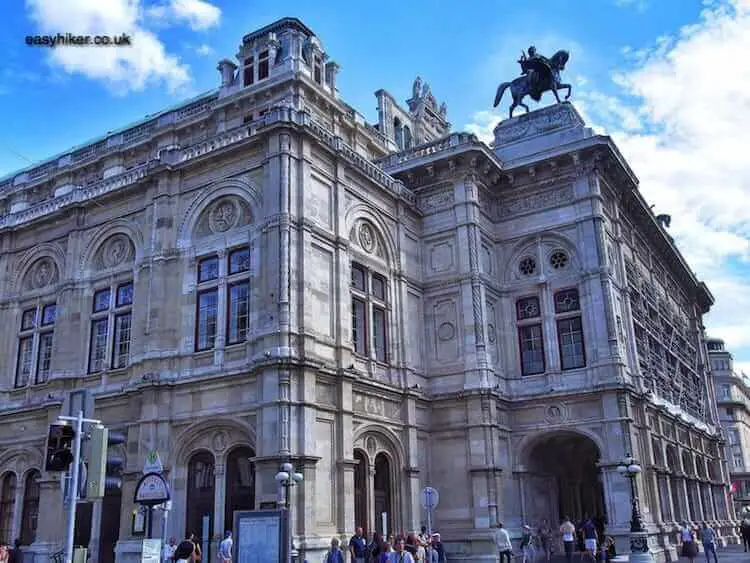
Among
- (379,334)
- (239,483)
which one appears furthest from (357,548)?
(379,334)

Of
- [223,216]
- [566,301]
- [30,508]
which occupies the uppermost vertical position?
[223,216]

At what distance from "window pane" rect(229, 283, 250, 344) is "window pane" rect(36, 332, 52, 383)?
30.4 feet

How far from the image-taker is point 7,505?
3066 centimetres

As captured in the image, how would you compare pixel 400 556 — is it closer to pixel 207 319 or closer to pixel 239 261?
pixel 207 319

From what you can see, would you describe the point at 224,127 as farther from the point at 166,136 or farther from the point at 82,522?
the point at 82,522

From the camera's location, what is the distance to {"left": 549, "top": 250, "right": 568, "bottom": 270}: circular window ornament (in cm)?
3297

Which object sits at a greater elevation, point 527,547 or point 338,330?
point 338,330

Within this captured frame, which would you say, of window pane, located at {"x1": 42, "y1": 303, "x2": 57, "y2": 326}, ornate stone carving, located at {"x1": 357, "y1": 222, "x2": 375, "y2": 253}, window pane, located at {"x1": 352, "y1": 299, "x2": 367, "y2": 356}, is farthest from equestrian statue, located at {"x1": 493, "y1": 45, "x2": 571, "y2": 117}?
window pane, located at {"x1": 42, "y1": 303, "x2": 57, "y2": 326}

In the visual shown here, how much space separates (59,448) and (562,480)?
26794 mm

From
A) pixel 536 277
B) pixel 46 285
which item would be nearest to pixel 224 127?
pixel 46 285

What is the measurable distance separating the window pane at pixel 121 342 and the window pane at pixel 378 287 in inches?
374

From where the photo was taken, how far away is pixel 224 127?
38469mm

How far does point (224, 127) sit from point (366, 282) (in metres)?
13.2

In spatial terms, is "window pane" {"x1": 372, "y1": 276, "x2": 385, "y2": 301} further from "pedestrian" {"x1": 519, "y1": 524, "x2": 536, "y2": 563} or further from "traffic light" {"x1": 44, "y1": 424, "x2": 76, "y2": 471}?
"traffic light" {"x1": 44, "y1": 424, "x2": 76, "y2": 471}
